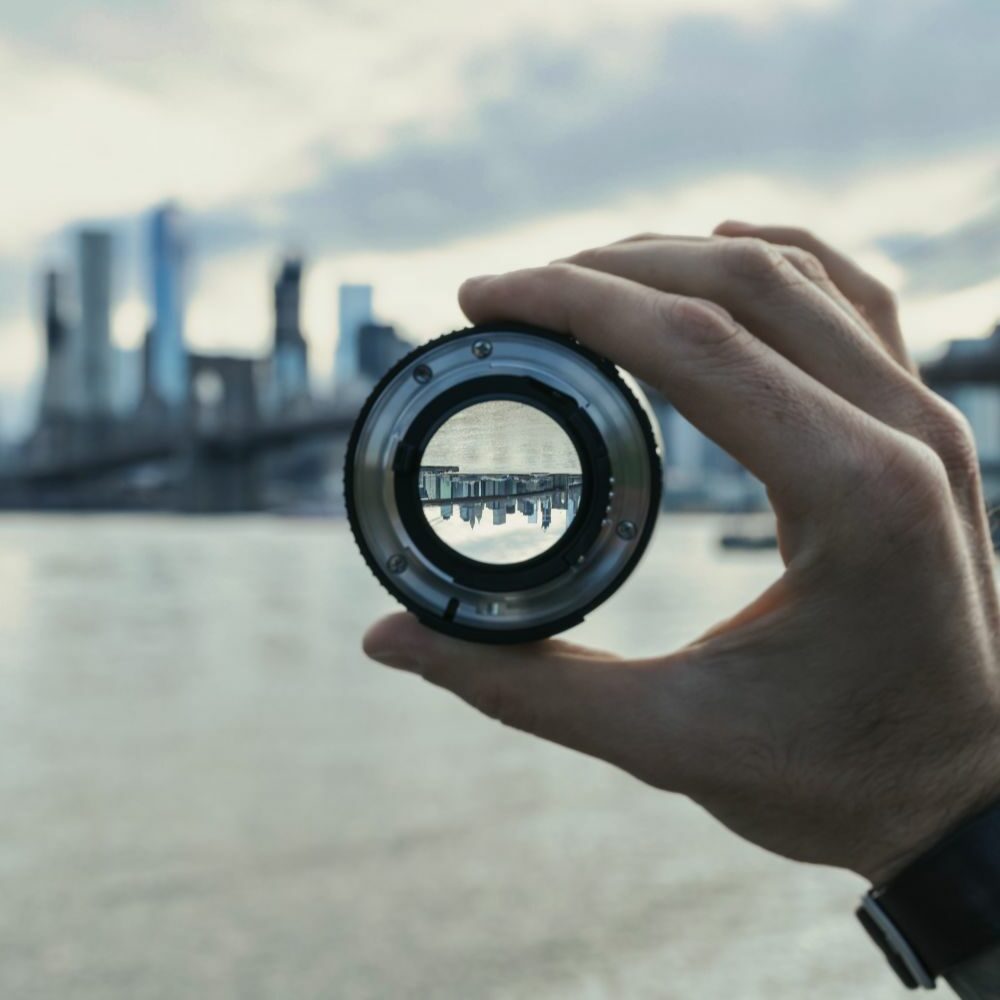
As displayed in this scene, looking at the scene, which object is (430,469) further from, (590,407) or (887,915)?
(887,915)

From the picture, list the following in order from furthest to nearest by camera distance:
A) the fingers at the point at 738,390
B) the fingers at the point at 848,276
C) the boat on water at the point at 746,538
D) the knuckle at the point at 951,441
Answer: the boat on water at the point at 746,538 < the fingers at the point at 848,276 < the knuckle at the point at 951,441 < the fingers at the point at 738,390

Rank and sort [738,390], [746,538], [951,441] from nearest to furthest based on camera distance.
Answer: [738,390]
[951,441]
[746,538]

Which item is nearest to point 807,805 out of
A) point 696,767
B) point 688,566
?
point 696,767

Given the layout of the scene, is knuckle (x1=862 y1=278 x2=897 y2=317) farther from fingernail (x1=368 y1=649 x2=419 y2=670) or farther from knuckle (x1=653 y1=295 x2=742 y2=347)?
fingernail (x1=368 y1=649 x2=419 y2=670)

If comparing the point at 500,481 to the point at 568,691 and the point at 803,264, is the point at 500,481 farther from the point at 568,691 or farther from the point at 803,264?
the point at 803,264

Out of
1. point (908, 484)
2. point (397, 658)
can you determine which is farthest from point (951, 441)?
point (397, 658)

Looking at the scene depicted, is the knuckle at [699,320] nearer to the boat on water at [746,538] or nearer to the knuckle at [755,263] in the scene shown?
the knuckle at [755,263]

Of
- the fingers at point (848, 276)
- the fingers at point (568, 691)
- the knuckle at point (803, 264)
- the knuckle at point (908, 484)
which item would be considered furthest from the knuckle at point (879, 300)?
the fingers at point (568, 691)
